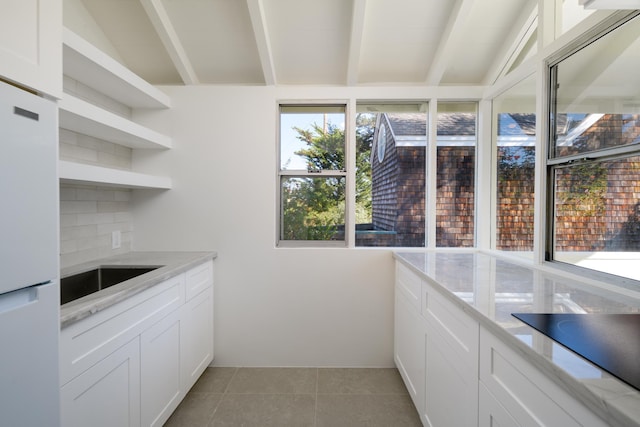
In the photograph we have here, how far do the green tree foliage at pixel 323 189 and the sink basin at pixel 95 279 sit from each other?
1.17m

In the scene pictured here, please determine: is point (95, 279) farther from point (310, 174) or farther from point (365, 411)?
point (365, 411)

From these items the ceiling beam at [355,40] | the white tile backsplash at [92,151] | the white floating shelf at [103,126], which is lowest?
the white tile backsplash at [92,151]

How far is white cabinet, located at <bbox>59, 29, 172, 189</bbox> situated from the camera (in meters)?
1.54

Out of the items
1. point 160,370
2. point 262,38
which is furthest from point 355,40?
point 160,370

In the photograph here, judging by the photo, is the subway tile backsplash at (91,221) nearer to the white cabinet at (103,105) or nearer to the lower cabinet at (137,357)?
the white cabinet at (103,105)

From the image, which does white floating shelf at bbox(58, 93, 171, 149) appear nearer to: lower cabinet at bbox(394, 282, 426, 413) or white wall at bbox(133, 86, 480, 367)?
white wall at bbox(133, 86, 480, 367)

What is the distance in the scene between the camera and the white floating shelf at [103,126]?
1.53 m

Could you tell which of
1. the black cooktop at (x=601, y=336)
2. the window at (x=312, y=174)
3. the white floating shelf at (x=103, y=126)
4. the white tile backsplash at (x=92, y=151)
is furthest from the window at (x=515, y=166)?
the white tile backsplash at (x=92, y=151)

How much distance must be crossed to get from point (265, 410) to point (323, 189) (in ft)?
5.63

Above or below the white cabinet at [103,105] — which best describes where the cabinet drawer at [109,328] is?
below

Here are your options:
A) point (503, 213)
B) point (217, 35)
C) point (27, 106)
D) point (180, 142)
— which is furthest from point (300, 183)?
point (27, 106)

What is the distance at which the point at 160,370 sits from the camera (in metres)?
1.70

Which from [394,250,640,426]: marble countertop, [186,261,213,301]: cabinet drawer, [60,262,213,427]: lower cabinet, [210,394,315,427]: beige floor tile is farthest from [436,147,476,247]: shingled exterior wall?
[60,262,213,427]: lower cabinet

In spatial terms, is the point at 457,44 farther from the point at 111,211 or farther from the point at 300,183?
the point at 111,211
